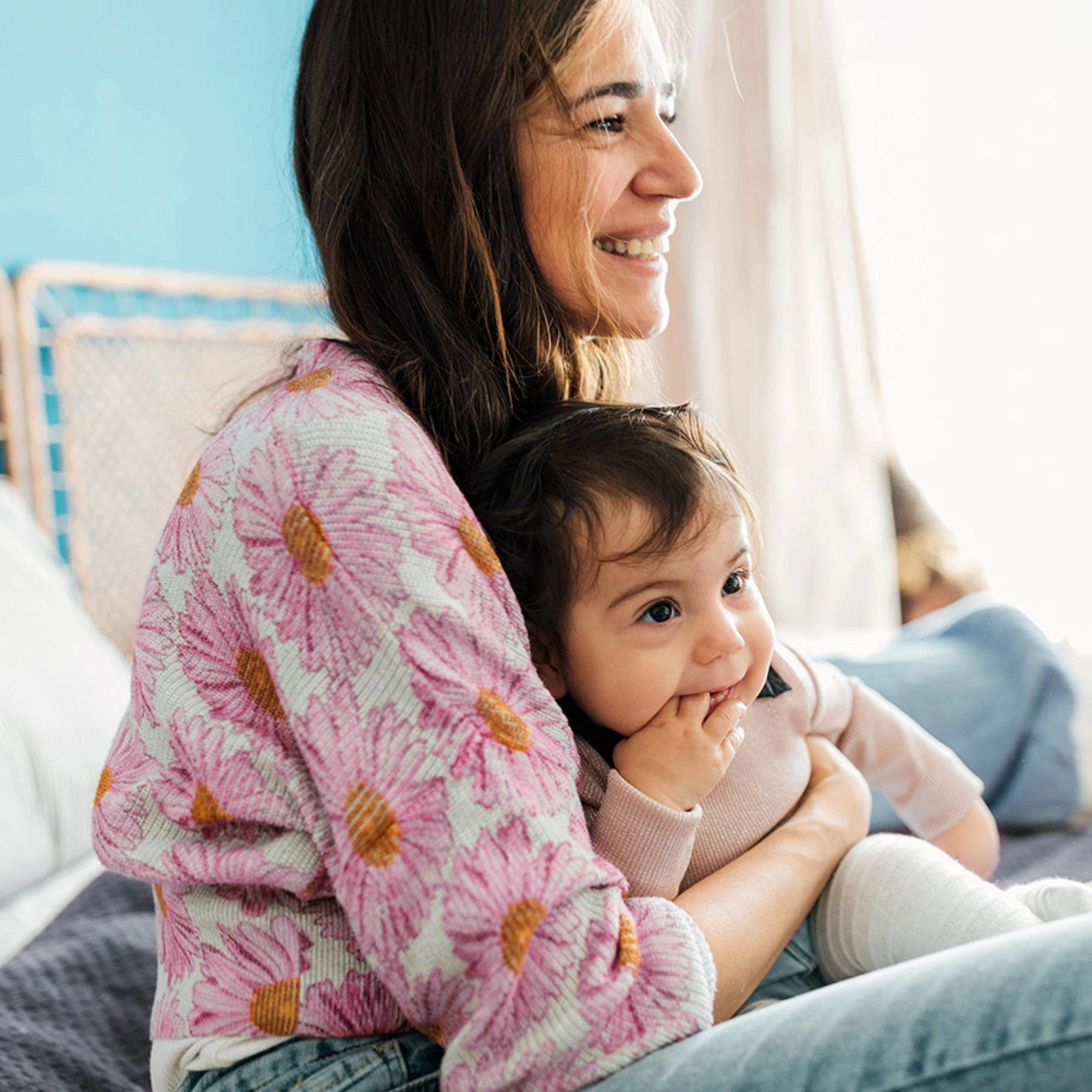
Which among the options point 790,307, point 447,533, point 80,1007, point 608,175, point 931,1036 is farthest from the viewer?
point 790,307

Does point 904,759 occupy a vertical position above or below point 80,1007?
above

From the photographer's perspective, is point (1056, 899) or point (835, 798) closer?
point (1056, 899)

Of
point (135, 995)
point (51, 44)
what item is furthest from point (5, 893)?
point (51, 44)

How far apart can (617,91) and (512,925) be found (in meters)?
0.65

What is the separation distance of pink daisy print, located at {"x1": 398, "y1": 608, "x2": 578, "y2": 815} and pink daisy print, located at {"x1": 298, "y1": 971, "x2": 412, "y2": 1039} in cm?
19

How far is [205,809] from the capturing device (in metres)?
0.75

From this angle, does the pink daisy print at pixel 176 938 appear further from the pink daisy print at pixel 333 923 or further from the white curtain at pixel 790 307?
the white curtain at pixel 790 307

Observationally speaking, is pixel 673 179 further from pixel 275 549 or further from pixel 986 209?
pixel 986 209

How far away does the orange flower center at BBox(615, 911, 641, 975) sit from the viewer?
688 millimetres

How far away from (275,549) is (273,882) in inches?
8.2

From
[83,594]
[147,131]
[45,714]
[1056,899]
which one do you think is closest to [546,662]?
[1056,899]

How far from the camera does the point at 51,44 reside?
87.7 inches

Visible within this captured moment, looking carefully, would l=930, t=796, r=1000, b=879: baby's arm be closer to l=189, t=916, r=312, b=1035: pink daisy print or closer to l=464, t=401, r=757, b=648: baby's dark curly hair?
l=464, t=401, r=757, b=648: baby's dark curly hair

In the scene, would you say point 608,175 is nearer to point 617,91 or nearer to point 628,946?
point 617,91
